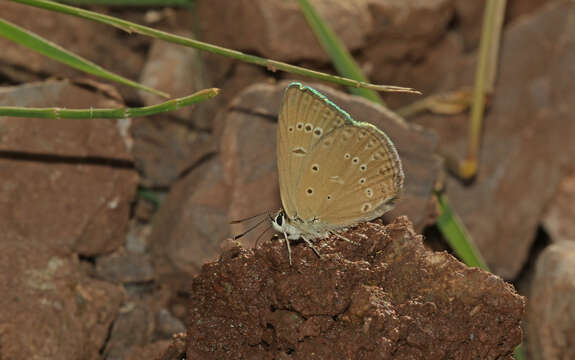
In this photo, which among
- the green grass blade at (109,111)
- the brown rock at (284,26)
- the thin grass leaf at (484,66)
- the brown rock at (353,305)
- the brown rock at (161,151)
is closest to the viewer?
the brown rock at (353,305)

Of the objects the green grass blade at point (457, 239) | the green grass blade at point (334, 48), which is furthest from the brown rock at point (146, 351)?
the green grass blade at point (334, 48)

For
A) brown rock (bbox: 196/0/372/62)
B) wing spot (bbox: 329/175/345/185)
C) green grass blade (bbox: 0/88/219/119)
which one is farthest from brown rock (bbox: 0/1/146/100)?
wing spot (bbox: 329/175/345/185)

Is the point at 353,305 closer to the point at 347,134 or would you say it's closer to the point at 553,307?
the point at 347,134

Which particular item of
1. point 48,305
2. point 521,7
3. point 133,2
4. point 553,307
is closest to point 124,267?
point 48,305

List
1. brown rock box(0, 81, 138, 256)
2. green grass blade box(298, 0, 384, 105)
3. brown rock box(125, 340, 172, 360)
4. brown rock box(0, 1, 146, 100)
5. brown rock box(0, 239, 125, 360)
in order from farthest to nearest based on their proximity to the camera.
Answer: brown rock box(0, 1, 146, 100), green grass blade box(298, 0, 384, 105), brown rock box(0, 81, 138, 256), brown rock box(125, 340, 172, 360), brown rock box(0, 239, 125, 360)

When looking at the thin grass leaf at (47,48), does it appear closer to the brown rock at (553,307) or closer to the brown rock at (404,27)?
the brown rock at (553,307)

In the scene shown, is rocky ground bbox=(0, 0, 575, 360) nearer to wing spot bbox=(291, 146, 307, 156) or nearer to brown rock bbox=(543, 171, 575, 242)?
brown rock bbox=(543, 171, 575, 242)

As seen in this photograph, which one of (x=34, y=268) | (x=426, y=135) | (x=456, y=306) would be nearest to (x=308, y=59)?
(x=426, y=135)
